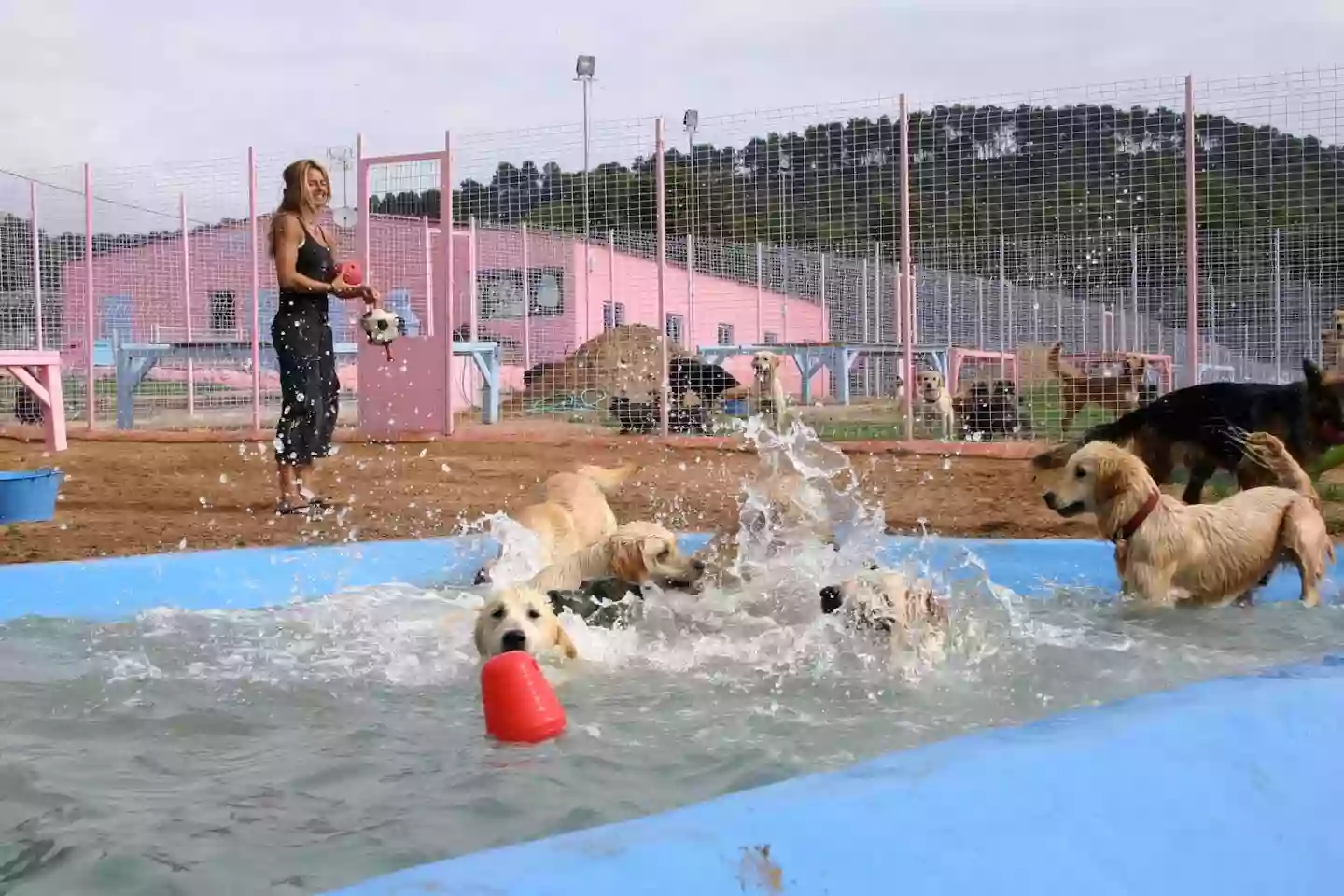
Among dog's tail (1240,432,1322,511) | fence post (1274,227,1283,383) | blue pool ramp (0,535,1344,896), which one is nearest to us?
blue pool ramp (0,535,1344,896)

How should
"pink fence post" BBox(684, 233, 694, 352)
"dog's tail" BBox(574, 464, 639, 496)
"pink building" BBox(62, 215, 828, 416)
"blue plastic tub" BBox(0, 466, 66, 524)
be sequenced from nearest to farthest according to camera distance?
"dog's tail" BBox(574, 464, 639, 496), "blue plastic tub" BBox(0, 466, 66, 524), "pink building" BBox(62, 215, 828, 416), "pink fence post" BBox(684, 233, 694, 352)

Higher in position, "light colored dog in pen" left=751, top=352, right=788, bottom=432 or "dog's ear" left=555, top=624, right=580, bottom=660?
"light colored dog in pen" left=751, top=352, right=788, bottom=432

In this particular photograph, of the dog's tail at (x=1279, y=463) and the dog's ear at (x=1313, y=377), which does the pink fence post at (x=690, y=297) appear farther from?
the dog's tail at (x=1279, y=463)

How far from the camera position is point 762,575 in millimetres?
4926

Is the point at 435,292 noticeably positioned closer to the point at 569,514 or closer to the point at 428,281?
the point at 428,281

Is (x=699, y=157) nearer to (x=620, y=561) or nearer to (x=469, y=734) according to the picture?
(x=620, y=561)

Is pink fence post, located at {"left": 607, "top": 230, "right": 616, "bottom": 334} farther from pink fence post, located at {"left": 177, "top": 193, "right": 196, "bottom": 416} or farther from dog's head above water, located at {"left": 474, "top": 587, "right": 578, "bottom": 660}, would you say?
dog's head above water, located at {"left": 474, "top": 587, "right": 578, "bottom": 660}

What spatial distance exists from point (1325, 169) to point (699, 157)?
18.4ft

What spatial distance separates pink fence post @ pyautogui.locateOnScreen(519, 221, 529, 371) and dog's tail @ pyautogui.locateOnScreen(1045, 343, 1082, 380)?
6227mm

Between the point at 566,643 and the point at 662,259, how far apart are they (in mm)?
9476

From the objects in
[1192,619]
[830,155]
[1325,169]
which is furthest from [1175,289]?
[1192,619]

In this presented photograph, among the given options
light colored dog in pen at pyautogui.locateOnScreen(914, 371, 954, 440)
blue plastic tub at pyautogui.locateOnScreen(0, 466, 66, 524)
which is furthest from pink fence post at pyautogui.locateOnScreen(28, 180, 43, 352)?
light colored dog in pen at pyautogui.locateOnScreen(914, 371, 954, 440)

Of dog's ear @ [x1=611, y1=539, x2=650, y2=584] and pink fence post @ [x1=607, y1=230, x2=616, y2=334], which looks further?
pink fence post @ [x1=607, y1=230, x2=616, y2=334]

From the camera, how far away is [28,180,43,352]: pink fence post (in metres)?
15.7
